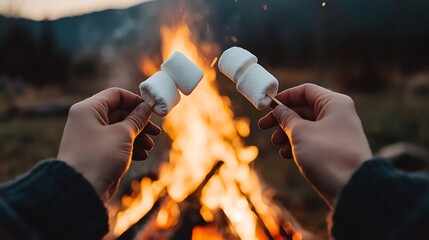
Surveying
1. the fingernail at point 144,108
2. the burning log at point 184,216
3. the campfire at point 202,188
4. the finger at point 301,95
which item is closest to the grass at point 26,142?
the campfire at point 202,188

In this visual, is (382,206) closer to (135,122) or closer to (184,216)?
(135,122)

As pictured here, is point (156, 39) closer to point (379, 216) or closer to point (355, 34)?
point (355, 34)

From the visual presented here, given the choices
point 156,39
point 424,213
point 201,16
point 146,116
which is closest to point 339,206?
point 424,213

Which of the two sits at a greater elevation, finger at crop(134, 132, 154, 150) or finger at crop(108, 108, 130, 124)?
finger at crop(108, 108, 130, 124)

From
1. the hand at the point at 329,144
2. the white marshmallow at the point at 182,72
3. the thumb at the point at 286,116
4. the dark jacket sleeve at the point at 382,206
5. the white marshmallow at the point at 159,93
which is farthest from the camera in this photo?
the white marshmallow at the point at 182,72

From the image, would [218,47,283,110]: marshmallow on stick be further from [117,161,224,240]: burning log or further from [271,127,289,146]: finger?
[117,161,224,240]: burning log

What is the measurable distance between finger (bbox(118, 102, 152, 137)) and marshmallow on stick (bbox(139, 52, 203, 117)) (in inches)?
1.1

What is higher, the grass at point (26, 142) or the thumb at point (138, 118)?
the thumb at point (138, 118)

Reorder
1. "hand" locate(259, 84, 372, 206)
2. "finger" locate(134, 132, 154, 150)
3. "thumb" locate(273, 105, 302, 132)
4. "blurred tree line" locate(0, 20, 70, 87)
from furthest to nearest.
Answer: "blurred tree line" locate(0, 20, 70, 87) → "finger" locate(134, 132, 154, 150) → "thumb" locate(273, 105, 302, 132) → "hand" locate(259, 84, 372, 206)

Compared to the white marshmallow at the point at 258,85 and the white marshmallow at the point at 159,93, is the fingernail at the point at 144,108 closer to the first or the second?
the white marshmallow at the point at 159,93

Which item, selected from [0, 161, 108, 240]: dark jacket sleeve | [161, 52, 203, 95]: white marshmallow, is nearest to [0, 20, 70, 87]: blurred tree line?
[161, 52, 203, 95]: white marshmallow

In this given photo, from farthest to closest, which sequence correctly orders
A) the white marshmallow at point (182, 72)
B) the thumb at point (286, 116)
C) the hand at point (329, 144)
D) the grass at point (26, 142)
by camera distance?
the grass at point (26, 142) < the white marshmallow at point (182, 72) < the thumb at point (286, 116) < the hand at point (329, 144)

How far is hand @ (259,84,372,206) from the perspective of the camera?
1.49 m

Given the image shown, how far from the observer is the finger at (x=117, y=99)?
1.85m
